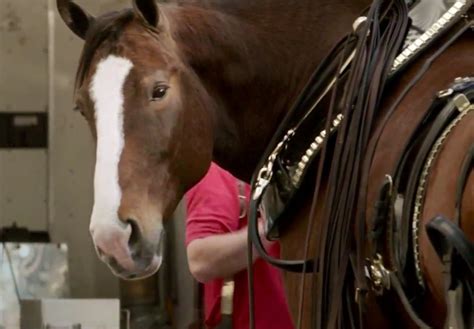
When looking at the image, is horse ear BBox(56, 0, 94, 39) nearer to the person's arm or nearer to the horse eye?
the horse eye

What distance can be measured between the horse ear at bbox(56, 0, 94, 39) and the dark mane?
0.22ft

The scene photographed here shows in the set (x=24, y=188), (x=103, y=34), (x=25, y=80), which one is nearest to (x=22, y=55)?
(x=25, y=80)

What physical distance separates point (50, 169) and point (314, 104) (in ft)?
5.62

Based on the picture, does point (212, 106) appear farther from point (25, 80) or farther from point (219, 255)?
point (25, 80)

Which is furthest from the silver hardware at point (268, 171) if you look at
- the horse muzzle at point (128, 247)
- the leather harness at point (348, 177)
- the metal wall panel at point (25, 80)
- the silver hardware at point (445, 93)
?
the metal wall panel at point (25, 80)

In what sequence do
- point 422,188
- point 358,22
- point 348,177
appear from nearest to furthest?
point 422,188
point 348,177
point 358,22

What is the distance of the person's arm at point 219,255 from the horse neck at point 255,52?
0.78ft

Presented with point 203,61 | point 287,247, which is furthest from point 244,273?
point 203,61

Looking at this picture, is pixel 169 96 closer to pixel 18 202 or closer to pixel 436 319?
pixel 436 319

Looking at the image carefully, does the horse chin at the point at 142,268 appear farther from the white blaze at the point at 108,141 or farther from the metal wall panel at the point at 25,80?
the metal wall panel at the point at 25,80

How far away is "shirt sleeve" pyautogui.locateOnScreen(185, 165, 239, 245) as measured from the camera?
1.71 metres

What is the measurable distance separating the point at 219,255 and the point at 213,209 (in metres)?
0.08

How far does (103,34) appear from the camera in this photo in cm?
134

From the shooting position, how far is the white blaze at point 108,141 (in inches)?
48.8
